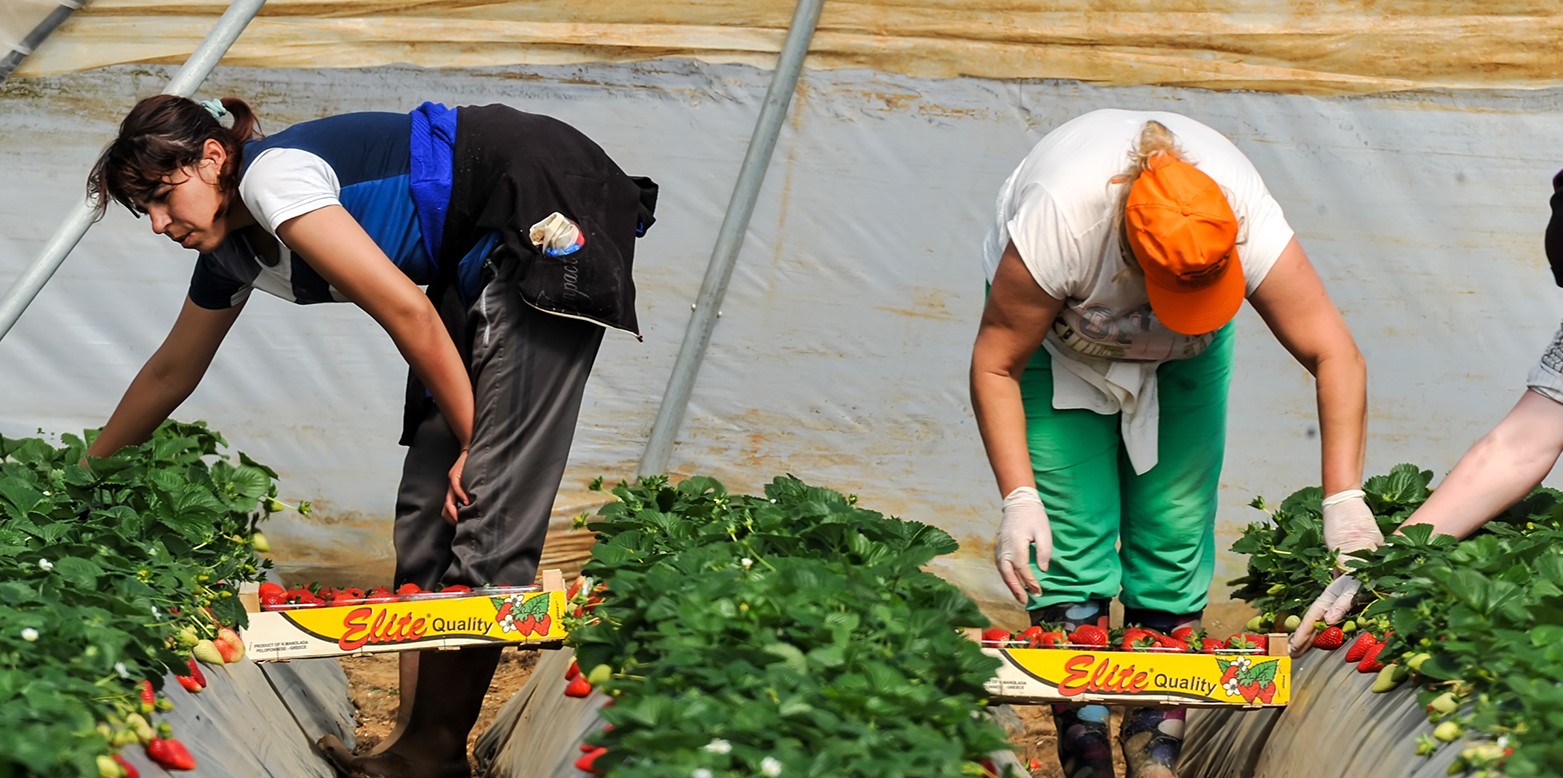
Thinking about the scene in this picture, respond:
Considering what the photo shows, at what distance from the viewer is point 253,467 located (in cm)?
355

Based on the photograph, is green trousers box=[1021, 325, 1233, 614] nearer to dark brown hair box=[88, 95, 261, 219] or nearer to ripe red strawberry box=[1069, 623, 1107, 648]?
ripe red strawberry box=[1069, 623, 1107, 648]

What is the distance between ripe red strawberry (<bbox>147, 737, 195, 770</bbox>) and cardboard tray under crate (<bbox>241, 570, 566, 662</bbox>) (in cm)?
47

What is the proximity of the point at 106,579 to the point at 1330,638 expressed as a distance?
2.00 metres

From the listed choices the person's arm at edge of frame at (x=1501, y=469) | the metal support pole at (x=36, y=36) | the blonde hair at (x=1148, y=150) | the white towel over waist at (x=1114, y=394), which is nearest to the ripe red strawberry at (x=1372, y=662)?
the person's arm at edge of frame at (x=1501, y=469)

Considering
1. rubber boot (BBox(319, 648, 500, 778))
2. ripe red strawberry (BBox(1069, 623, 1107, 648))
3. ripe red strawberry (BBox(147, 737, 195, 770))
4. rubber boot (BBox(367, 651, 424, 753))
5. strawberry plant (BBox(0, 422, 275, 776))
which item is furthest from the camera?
rubber boot (BBox(367, 651, 424, 753))

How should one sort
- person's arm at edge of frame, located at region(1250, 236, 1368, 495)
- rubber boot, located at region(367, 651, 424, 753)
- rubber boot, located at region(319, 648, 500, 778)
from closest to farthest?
person's arm at edge of frame, located at region(1250, 236, 1368, 495)
rubber boot, located at region(319, 648, 500, 778)
rubber boot, located at region(367, 651, 424, 753)

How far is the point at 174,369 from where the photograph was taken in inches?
125

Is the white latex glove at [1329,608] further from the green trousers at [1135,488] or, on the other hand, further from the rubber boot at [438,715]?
the rubber boot at [438,715]

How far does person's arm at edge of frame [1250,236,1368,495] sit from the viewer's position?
267cm

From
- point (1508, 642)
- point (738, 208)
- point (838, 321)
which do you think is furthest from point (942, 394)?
point (1508, 642)

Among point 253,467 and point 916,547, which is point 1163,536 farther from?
point 253,467

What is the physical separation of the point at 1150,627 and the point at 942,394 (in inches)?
71.5

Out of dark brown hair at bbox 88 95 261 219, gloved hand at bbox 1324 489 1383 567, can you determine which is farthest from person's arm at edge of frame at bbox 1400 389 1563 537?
dark brown hair at bbox 88 95 261 219

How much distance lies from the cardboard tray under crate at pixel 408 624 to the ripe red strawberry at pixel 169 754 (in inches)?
18.7
